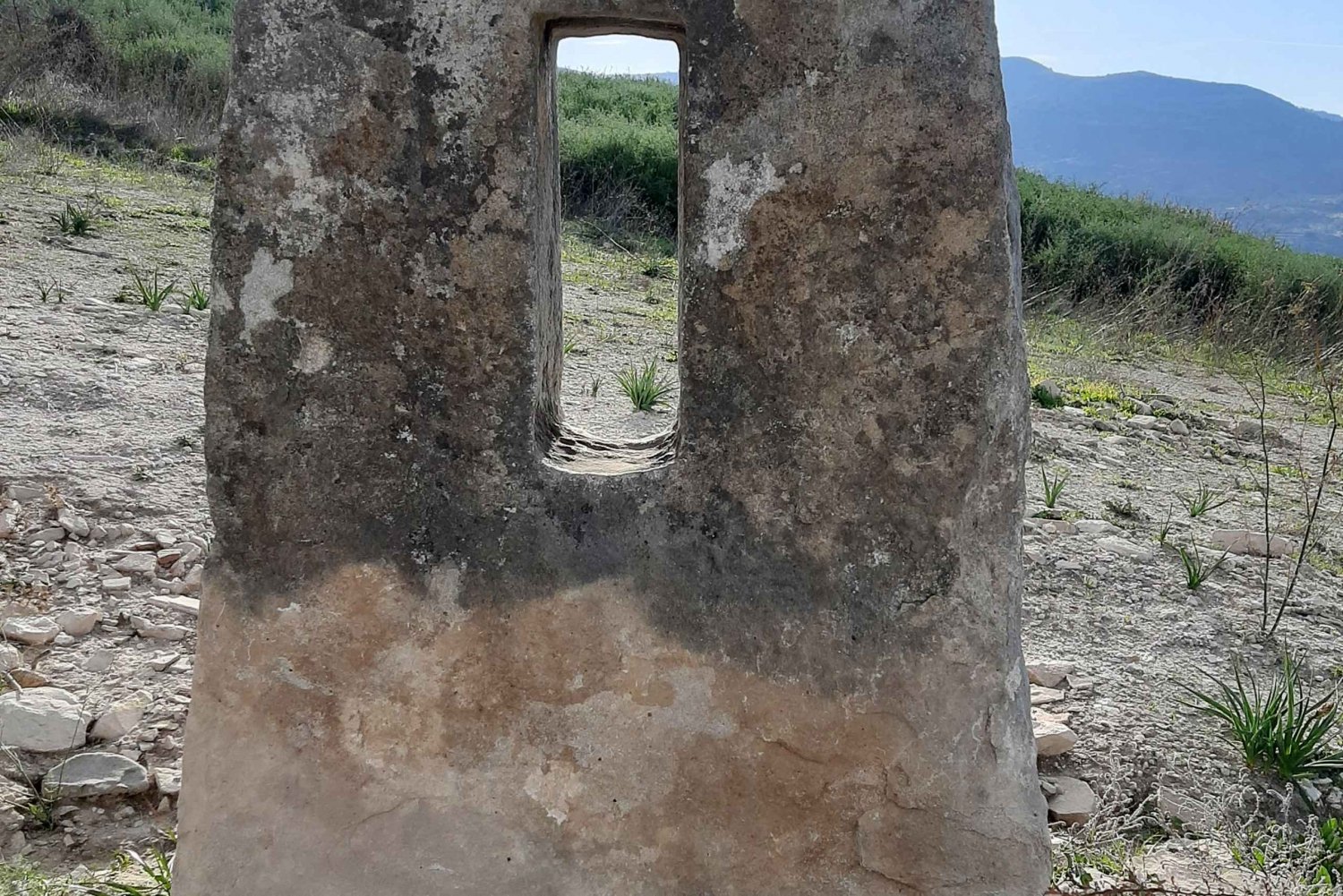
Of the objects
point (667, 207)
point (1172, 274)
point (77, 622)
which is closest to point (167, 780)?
point (77, 622)

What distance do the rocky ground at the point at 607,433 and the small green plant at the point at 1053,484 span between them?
38 millimetres

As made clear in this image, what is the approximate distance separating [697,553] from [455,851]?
2.17 ft

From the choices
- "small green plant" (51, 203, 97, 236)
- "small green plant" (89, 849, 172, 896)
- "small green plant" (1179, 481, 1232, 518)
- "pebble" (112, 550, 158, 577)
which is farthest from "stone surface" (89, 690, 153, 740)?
"small green plant" (51, 203, 97, 236)

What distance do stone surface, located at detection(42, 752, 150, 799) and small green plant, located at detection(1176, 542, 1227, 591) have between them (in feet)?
10.9

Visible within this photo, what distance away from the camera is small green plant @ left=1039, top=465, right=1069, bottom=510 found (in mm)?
4590

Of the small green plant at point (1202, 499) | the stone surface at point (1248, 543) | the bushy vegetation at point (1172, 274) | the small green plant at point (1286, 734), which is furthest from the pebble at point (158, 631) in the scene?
the bushy vegetation at point (1172, 274)

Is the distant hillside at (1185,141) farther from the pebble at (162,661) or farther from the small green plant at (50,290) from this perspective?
the pebble at (162,661)

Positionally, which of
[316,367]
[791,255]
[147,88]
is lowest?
[316,367]

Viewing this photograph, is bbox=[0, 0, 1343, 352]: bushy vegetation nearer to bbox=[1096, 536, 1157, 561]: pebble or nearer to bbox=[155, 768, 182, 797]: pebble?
bbox=[1096, 536, 1157, 561]: pebble

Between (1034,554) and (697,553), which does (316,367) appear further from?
(1034,554)

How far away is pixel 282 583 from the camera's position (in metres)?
1.90

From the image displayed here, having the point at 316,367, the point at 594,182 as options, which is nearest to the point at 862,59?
the point at 316,367

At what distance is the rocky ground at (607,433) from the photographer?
8.78 feet

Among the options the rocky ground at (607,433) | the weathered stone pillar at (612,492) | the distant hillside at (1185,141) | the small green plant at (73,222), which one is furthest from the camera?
the distant hillside at (1185,141)
